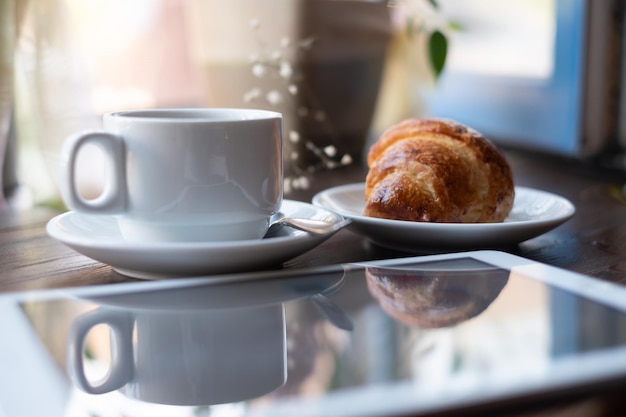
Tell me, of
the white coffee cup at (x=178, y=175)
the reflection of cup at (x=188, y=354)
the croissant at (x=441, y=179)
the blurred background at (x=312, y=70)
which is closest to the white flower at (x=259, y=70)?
the blurred background at (x=312, y=70)

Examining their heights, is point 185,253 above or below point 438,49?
below

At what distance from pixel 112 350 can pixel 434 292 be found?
19 cm

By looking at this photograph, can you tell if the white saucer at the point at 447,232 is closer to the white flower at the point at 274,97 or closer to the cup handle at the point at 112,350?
the cup handle at the point at 112,350

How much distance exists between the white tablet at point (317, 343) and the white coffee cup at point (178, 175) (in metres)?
0.07

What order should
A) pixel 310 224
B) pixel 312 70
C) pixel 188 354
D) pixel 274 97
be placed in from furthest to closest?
pixel 312 70 → pixel 274 97 → pixel 310 224 → pixel 188 354

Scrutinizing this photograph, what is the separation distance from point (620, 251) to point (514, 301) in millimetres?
265

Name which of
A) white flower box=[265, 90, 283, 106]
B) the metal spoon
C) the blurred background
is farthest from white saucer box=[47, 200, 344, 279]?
white flower box=[265, 90, 283, 106]

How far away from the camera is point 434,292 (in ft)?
1.49

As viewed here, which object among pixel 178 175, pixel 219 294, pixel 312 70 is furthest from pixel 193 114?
pixel 312 70

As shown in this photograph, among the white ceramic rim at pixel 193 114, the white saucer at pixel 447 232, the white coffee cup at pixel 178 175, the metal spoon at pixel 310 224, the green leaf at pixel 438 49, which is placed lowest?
the white saucer at pixel 447 232

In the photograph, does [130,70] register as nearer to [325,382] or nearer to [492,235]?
[492,235]

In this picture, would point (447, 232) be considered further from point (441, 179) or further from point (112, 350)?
point (112, 350)

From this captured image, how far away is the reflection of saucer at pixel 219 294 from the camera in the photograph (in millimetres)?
420

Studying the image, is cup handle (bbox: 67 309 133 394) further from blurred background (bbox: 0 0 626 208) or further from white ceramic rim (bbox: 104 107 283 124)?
blurred background (bbox: 0 0 626 208)
